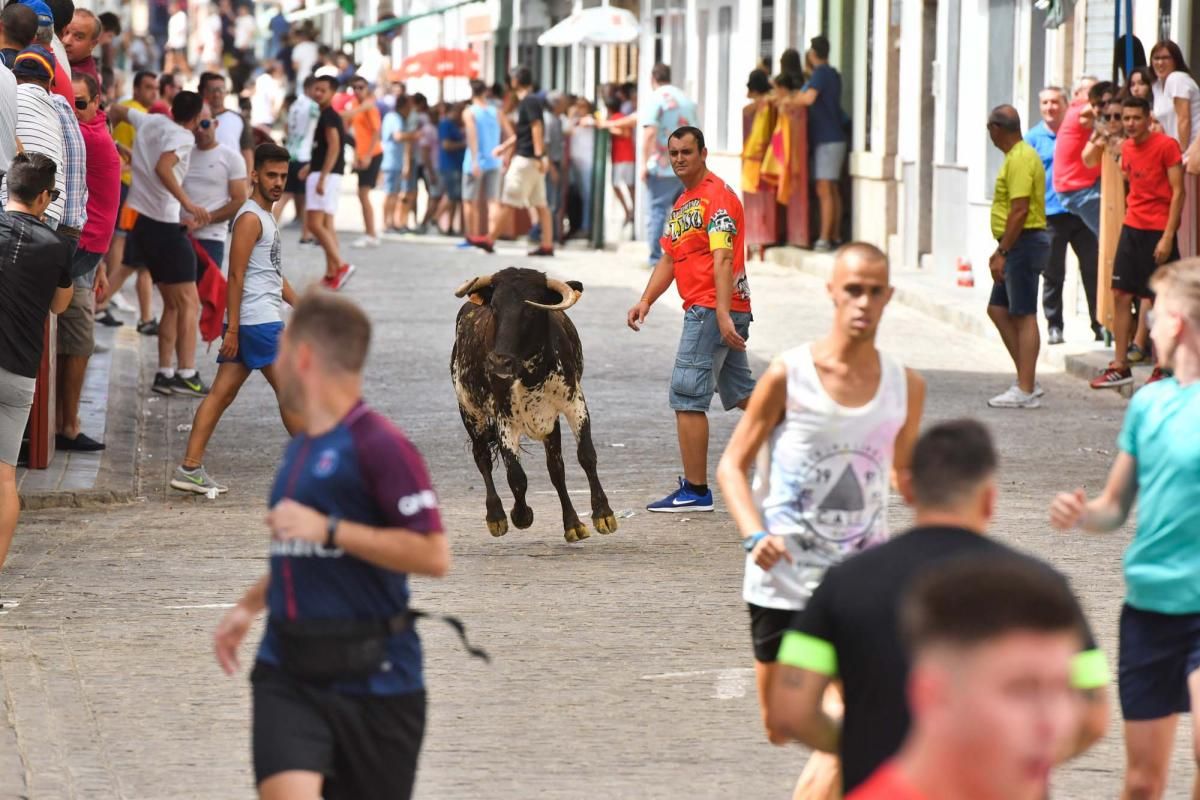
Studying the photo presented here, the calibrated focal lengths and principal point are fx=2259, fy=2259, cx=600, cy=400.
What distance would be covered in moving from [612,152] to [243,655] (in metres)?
24.1

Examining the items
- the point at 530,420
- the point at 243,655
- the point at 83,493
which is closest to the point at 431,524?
the point at 243,655

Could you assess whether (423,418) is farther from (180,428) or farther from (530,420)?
(530,420)

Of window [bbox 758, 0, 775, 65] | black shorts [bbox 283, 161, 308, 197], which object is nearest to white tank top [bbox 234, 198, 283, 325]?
black shorts [bbox 283, 161, 308, 197]

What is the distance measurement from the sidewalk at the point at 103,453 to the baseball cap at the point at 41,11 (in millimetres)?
2348

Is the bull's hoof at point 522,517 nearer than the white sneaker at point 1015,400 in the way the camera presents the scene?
Yes

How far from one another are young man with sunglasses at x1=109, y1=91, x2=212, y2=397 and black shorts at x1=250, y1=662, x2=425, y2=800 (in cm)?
1076

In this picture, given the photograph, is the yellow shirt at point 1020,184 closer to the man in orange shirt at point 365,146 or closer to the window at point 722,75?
the man in orange shirt at point 365,146

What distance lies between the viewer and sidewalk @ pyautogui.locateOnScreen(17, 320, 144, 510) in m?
11.5

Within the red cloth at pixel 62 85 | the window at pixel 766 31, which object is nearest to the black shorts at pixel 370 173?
the window at pixel 766 31

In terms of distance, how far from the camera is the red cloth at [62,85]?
11.6 meters

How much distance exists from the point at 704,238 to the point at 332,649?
6.72 meters

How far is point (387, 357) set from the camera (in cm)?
1772

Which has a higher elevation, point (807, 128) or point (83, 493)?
point (807, 128)

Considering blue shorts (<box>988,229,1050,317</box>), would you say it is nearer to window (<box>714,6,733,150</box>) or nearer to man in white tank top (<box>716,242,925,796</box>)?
man in white tank top (<box>716,242,925,796</box>)
